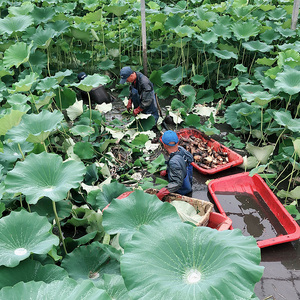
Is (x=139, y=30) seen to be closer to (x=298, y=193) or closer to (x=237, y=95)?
(x=237, y=95)

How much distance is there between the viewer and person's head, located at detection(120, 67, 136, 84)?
14.9 feet

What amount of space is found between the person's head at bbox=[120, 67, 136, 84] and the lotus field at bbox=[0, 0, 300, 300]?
0.59 m

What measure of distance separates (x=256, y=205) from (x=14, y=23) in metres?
4.54

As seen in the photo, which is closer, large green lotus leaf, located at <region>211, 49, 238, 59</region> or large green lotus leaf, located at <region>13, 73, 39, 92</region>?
large green lotus leaf, located at <region>13, 73, 39, 92</region>

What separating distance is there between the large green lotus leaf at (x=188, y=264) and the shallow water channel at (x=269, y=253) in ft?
3.77

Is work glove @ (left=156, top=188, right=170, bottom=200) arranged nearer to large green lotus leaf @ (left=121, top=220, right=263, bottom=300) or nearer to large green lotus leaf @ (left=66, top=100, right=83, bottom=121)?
large green lotus leaf @ (left=121, top=220, right=263, bottom=300)

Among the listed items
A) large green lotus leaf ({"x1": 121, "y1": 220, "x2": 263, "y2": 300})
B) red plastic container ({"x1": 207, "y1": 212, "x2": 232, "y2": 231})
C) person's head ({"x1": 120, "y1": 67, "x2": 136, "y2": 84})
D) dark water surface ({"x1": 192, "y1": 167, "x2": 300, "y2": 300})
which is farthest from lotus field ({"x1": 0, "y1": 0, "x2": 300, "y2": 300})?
red plastic container ({"x1": 207, "y1": 212, "x2": 232, "y2": 231})

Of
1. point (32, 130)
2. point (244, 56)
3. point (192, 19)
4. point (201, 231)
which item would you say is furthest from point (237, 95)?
point (201, 231)

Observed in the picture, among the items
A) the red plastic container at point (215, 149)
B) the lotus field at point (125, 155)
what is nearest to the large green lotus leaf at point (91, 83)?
the lotus field at point (125, 155)

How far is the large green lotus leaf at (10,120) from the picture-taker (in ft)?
9.29

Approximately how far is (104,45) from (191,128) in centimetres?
268

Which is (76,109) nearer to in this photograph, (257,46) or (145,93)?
(145,93)

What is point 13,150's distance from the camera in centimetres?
321

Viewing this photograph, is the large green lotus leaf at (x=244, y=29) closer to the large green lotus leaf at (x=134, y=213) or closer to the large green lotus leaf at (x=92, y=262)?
the large green lotus leaf at (x=134, y=213)
